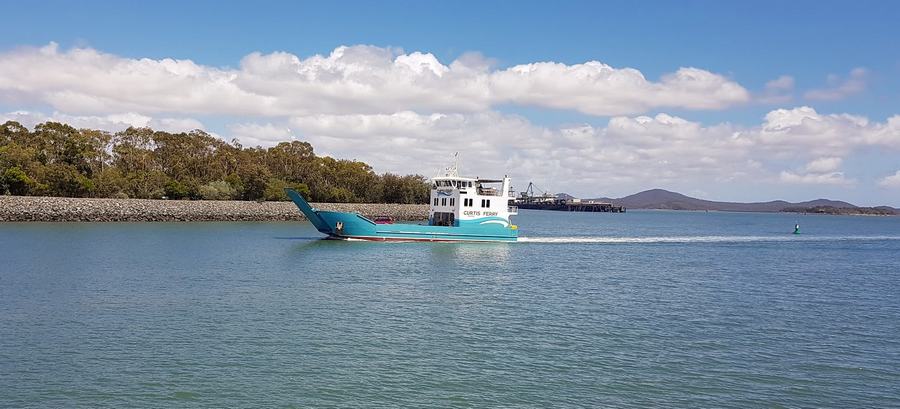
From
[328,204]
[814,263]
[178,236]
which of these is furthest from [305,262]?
[328,204]

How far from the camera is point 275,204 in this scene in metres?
95.6

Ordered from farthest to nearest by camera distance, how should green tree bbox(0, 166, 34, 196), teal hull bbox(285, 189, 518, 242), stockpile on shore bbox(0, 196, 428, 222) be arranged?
green tree bbox(0, 166, 34, 196) → stockpile on shore bbox(0, 196, 428, 222) → teal hull bbox(285, 189, 518, 242)

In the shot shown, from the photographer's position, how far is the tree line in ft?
268

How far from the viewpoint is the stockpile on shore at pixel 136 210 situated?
68.5m

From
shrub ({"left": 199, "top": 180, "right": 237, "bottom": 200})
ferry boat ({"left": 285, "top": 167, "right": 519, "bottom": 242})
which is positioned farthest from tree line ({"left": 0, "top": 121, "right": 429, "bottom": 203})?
ferry boat ({"left": 285, "top": 167, "right": 519, "bottom": 242})

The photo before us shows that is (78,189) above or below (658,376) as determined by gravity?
above

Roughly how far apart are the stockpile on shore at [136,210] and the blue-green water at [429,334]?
3297 cm

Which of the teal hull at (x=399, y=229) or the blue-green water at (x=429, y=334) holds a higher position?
the teal hull at (x=399, y=229)

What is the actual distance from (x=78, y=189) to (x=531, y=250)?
59.6m

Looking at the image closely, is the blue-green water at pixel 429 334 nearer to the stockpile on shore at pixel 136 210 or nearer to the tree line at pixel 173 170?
the stockpile on shore at pixel 136 210

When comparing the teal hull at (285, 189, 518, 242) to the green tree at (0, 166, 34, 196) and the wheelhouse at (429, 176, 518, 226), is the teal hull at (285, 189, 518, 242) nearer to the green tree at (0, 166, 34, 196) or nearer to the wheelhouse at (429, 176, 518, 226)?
the wheelhouse at (429, 176, 518, 226)

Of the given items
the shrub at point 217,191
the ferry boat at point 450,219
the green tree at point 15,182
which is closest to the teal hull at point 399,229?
the ferry boat at point 450,219

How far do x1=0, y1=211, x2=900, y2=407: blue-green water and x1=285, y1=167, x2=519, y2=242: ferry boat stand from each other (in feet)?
41.9

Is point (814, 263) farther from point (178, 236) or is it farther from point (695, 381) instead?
point (178, 236)
